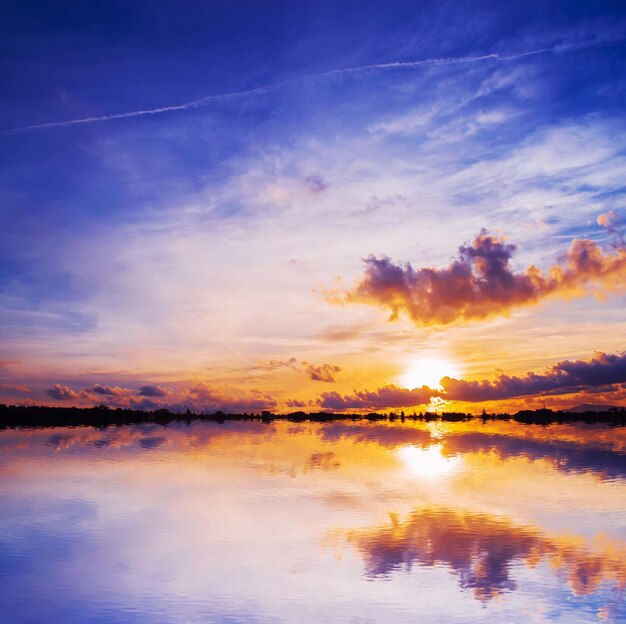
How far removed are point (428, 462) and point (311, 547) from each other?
4099cm

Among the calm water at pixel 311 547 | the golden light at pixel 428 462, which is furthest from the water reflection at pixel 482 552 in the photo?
the golden light at pixel 428 462

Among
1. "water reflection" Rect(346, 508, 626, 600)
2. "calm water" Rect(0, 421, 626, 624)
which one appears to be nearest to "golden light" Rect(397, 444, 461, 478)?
"calm water" Rect(0, 421, 626, 624)

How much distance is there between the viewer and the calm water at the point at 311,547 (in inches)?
749

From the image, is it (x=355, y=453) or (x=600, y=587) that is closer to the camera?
(x=600, y=587)

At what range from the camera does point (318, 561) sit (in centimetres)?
2384

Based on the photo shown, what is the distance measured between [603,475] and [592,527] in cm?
2294

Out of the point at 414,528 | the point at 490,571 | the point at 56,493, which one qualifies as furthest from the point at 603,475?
the point at 56,493

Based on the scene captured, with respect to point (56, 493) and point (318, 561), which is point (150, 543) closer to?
point (318, 561)

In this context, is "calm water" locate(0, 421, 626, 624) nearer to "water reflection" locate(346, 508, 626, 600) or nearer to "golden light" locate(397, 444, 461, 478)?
"water reflection" locate(346, 508, 626, 600)

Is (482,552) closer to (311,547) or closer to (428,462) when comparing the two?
(311,547)

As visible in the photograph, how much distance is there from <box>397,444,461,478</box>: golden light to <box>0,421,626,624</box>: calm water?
390cm

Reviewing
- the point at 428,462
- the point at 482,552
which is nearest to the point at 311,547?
the point at 482,552

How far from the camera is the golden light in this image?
181 ft

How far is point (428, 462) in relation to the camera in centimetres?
6488
